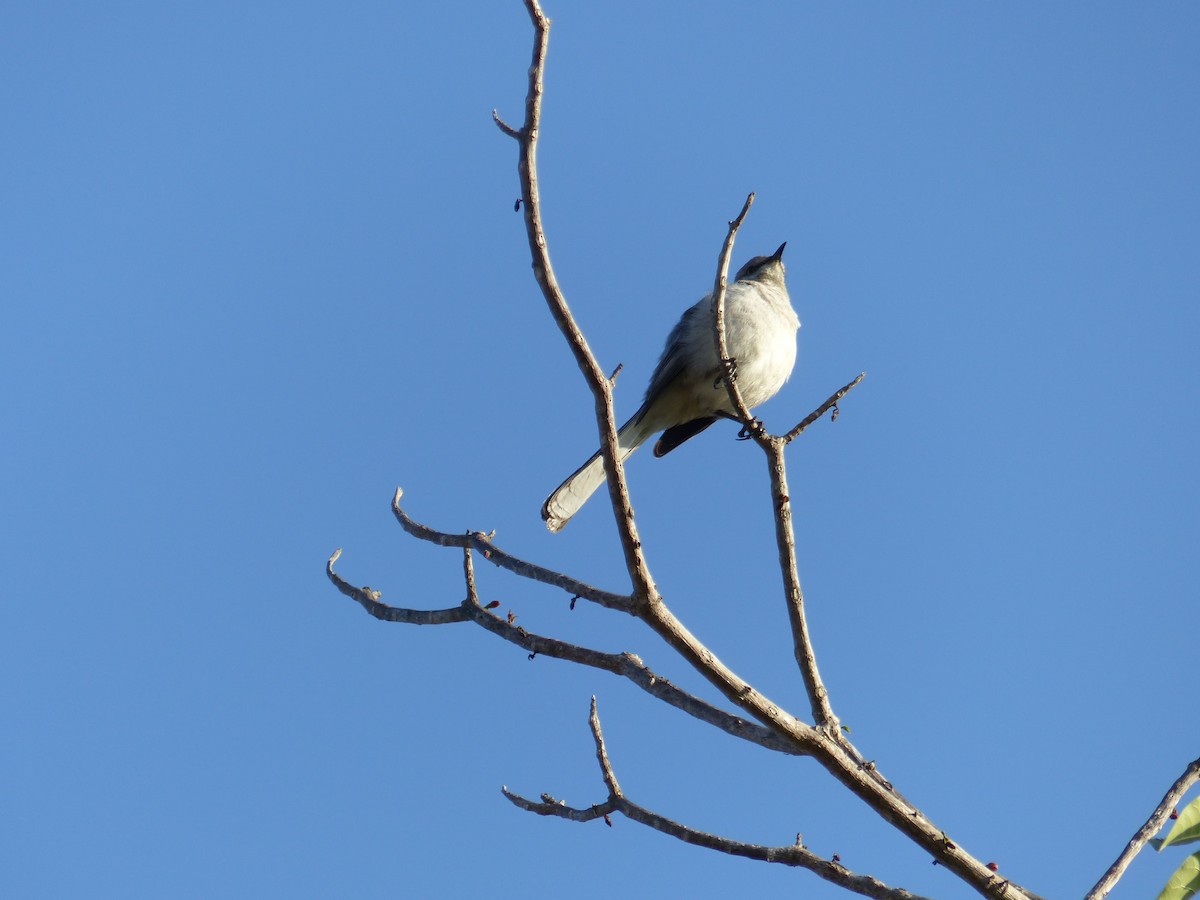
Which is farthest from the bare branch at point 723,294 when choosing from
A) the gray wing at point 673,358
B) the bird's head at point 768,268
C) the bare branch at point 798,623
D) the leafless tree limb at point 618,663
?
the bird's head at point 768,268

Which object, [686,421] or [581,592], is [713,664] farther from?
[686,421]

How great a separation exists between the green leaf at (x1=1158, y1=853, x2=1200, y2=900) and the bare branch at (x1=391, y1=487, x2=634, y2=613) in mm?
1642

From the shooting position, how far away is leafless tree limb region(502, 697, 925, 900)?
10.4 ft

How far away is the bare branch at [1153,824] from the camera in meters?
3.26

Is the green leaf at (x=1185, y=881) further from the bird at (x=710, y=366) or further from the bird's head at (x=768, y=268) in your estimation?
the bird's head at (x=768, y=268)

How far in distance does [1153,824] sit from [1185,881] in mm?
1201

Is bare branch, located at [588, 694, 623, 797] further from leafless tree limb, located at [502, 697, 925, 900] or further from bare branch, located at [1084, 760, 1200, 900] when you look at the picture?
bare branch, located at [1084, 760, 1200, 900]

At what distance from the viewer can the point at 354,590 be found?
429 cm

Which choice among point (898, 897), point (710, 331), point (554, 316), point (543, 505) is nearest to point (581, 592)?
point (554, 316)

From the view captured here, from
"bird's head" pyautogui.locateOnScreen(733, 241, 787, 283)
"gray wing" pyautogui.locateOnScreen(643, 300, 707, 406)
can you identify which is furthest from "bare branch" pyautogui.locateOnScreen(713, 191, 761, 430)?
"bird's head" pyautogui.locateOnScreen(733, 241, 787, 283)

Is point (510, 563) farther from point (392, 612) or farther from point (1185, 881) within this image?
point (1185, 881)

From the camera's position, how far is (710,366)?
6.98 meters

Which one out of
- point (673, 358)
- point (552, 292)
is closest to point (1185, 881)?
point (552, 292)

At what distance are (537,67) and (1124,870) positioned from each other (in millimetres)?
3125
